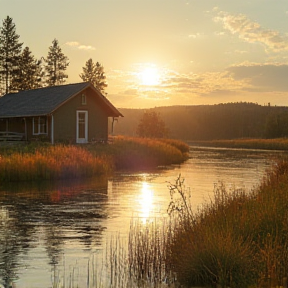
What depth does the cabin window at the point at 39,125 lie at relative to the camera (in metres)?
41.2

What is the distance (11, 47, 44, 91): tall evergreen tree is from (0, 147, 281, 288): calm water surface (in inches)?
1892

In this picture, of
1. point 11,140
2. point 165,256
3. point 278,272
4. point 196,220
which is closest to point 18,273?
point 165,256

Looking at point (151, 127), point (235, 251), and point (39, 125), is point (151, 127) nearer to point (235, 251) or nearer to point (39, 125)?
point (39, 125)

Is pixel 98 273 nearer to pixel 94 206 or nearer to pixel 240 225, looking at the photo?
pixel 240 225

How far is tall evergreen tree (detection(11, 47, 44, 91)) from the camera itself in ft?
241

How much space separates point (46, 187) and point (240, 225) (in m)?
15.3

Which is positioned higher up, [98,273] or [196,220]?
[196,220]

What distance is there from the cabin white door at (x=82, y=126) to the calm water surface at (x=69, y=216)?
12.5 metres

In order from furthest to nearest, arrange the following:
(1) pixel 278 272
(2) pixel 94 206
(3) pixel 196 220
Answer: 1. (2) pixel 94 206
2. (3) pixel 196 220
3. (1) pixel 278 272

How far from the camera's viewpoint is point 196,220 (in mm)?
11320

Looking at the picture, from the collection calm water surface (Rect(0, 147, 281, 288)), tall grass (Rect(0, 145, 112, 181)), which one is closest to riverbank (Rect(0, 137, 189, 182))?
tall grass (Rect(0, 145, 112, 181))

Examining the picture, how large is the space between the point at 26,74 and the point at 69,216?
6197 centimetres

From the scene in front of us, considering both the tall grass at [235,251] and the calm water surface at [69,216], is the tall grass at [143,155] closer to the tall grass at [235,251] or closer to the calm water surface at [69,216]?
the calm water surface at [69,216]

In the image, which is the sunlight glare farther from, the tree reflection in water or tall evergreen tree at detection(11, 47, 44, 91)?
tall evergreen tree at detection(11, 47, 44, 91)
